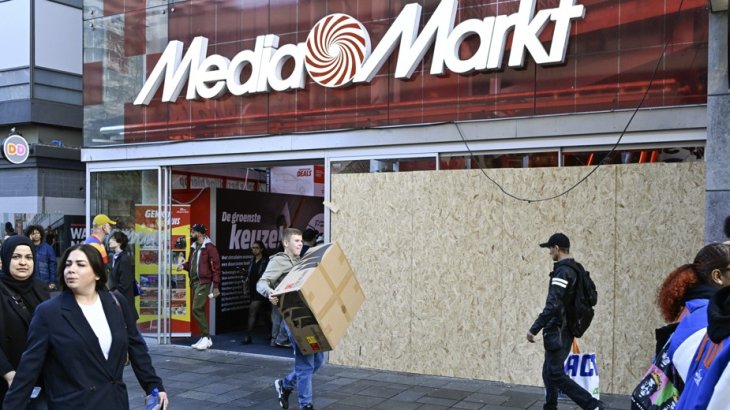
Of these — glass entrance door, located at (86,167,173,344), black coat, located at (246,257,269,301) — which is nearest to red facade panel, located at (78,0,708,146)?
glass entrance door, located at (86,167,173,344)

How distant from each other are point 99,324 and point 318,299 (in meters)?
2.64

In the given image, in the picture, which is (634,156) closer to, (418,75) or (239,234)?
(418,75)

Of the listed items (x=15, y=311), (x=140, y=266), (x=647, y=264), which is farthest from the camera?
(x=140, y=266)

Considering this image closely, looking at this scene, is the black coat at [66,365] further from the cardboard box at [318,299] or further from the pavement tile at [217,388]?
the pavement tile at [217,388]

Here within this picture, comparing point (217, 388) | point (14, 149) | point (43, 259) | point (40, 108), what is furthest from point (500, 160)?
point (40, 108)

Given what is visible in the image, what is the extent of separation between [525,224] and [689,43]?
278 centimetres

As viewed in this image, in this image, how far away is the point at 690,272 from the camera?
3.74m

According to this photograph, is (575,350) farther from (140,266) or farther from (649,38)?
(140,266)

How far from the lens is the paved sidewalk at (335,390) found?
24.3 feet

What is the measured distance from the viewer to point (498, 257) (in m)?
8.40

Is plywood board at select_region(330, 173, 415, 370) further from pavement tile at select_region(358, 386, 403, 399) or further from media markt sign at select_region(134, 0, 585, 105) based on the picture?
media markt sign at select_region(134, 0, 585, 105)

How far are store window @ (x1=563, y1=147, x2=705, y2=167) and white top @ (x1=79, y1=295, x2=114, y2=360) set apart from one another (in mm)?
6033

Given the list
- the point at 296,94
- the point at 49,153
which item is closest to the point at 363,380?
Result: the point at 296,94

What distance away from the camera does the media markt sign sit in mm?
8359
